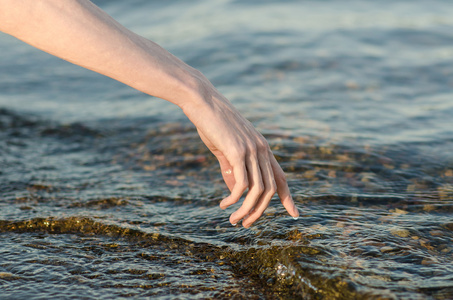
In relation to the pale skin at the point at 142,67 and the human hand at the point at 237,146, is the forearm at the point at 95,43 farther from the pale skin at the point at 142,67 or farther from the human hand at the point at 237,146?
the human hand at the point at 237,146

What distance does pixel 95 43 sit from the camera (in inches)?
83.9

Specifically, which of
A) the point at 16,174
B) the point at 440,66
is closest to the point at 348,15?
the point at 440,66

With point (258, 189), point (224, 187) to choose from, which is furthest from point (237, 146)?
point (224, 187)

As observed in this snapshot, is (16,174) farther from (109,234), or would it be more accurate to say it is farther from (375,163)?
(375,163)

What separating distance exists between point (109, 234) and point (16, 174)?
5.11 feet

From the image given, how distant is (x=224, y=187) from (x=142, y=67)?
2175 mm

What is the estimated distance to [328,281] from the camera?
2.67 metres

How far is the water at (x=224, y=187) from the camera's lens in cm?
286

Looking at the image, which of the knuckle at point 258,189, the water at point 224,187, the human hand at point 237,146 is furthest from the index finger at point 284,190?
the water at point 224,187

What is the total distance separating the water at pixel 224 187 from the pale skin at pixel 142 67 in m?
0.77

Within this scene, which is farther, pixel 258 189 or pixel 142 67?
pixel 258 189

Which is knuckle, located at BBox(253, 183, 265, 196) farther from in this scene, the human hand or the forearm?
the forearm

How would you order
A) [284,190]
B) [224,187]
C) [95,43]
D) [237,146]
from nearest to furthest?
[95,43] < [237,146] < [284,190] < [224,187]

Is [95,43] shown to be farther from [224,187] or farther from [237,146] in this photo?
[224,187]
